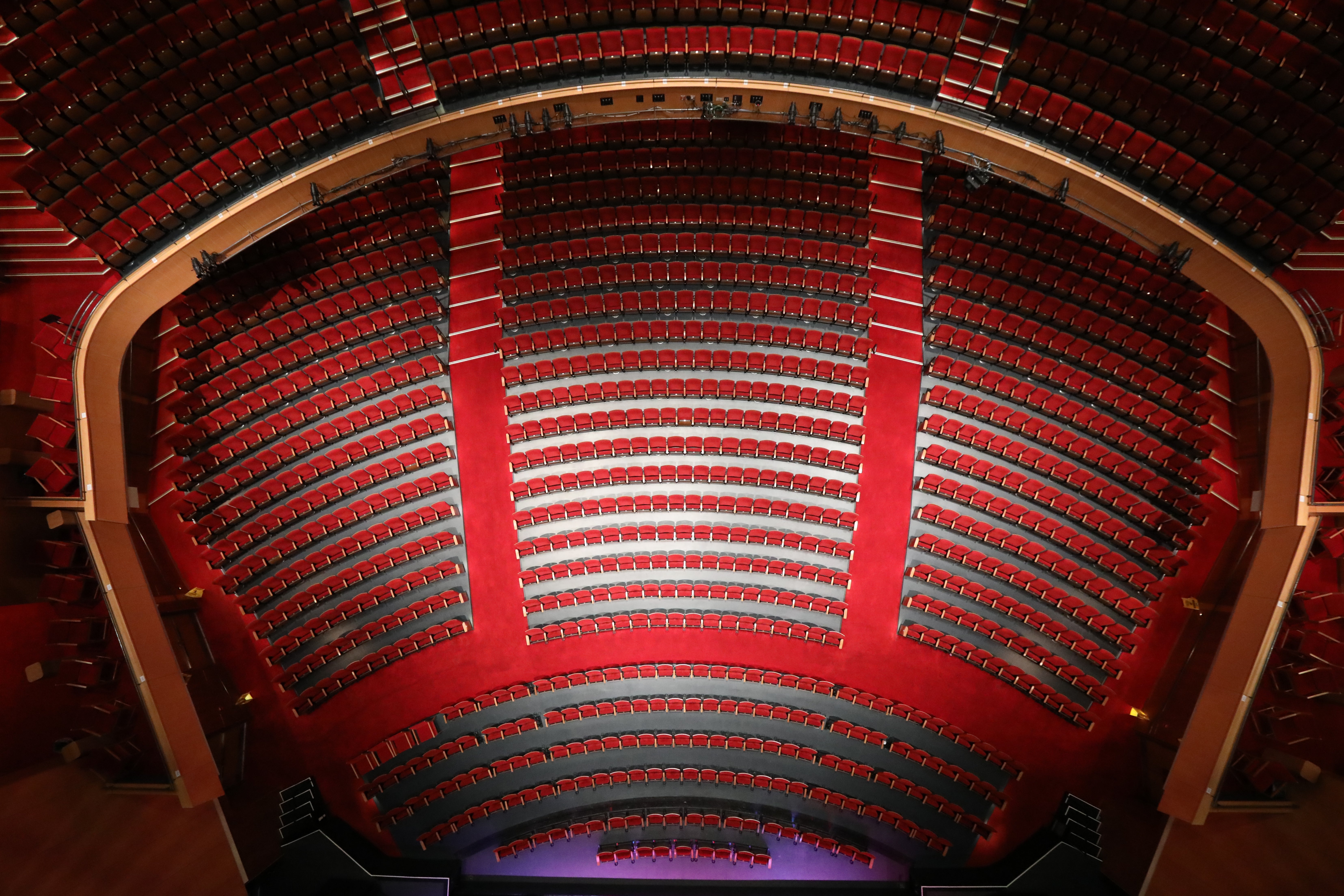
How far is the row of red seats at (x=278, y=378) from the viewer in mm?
6742

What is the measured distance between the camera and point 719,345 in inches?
280

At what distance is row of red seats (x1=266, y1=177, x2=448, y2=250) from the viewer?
6.90 m

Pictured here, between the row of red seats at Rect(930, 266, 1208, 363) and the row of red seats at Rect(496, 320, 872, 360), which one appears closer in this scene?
the row of red seats at Rect(930, 266, 1208, 363)

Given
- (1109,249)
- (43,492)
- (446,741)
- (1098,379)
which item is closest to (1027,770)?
(1098,379)

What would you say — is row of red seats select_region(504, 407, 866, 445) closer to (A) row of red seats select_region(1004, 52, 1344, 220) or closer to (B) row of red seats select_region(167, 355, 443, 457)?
(B) row of red seats select_region(167, 355, 443, 457)

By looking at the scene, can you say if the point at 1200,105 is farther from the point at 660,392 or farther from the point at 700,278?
the point at 660,392

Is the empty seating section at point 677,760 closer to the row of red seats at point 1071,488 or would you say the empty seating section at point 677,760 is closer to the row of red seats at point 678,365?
→ the row of red seats at point 1071,488

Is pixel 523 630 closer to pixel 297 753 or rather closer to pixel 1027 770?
pixel 297 753

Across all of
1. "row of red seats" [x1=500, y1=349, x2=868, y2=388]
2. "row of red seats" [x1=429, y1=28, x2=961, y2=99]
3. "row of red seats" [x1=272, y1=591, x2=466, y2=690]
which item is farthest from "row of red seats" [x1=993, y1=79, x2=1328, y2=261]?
"row of red seats" [x1=272, y1=591, x2=466, y2=690]

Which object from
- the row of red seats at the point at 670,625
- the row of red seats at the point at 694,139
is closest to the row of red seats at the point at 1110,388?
the row of red seats at the point at 694,139

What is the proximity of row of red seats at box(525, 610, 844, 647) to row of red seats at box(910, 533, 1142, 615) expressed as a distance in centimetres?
155

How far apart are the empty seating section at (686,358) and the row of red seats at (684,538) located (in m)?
0.02

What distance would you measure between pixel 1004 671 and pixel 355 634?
24.0 feet

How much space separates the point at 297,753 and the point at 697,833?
4.60 metres
